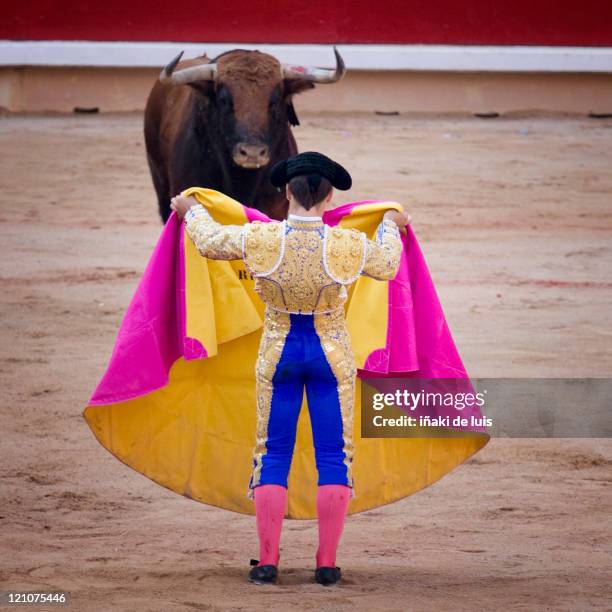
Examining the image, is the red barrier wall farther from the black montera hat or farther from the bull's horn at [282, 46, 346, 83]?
the black montera hat

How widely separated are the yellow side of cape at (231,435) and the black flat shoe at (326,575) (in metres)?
0.45

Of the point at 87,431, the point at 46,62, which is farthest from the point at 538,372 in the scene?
the point at 46,62

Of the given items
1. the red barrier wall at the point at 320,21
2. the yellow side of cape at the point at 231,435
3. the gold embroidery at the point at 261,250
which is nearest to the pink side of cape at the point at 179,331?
the yellow side of cape at the point at 231,435

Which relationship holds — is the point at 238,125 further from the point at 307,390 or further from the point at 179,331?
the point at 307,390

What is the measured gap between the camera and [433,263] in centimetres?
760

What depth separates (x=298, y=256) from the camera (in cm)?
305

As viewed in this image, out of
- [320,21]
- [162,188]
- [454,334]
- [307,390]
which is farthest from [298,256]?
[320,21]

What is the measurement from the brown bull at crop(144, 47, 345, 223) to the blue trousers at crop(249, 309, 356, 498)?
2.48 m

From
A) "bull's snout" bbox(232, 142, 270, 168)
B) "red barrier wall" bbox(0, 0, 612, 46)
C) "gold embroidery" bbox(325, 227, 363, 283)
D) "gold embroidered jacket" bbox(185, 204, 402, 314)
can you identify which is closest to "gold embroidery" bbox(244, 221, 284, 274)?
"gold embroidered jacket" bbox(185, 204, 402, 314)

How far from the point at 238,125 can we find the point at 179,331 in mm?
2331

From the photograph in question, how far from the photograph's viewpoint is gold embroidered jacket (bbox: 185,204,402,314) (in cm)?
305

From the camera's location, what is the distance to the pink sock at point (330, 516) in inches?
122

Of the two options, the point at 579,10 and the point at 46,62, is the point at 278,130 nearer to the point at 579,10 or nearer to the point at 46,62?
the point at 46,62

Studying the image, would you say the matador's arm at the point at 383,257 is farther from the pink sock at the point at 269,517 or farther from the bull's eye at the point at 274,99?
the bull's eye at the point at 274,99
